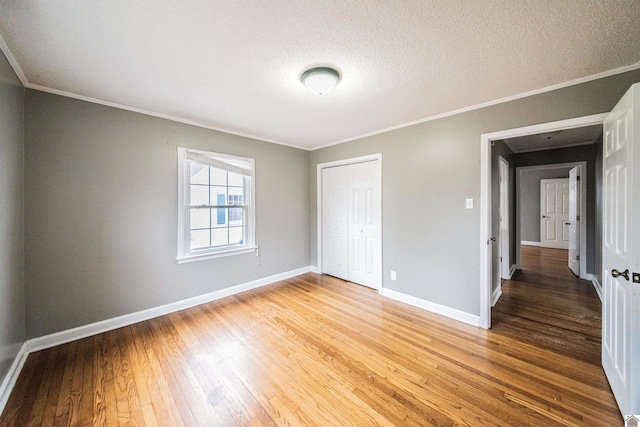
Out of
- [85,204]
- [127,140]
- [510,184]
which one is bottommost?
[85,204]

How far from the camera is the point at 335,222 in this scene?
14.2ft

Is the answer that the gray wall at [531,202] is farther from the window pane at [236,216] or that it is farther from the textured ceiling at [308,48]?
the window pane at [236,216]

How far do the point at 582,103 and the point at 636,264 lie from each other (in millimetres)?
1516

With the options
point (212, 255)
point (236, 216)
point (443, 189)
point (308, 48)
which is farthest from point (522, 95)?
point (212, 255)

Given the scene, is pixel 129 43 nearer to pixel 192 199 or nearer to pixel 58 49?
pixel 58 49

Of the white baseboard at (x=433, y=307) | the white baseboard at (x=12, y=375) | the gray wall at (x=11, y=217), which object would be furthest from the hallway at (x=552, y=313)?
the gray wall at (x=11, y=217)

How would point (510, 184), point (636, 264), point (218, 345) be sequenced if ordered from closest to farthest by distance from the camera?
point (636, 264) → point (218, 345) → point (510, 184)

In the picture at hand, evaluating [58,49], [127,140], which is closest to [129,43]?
[58,49]

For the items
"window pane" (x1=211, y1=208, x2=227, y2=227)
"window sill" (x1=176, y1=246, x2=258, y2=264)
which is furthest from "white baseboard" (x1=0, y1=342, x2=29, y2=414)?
"window pane" (x1=211, y1=208, x2=227, y2=227)

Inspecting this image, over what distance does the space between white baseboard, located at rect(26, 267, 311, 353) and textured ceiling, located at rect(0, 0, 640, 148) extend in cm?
236

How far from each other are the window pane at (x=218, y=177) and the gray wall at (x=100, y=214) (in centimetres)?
34

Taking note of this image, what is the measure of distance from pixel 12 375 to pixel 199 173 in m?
2.37

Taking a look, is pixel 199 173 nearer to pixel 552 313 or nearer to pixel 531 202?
pixel 552 313

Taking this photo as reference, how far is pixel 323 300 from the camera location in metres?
3.28
